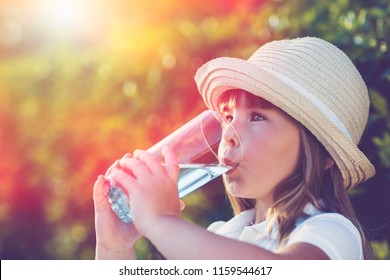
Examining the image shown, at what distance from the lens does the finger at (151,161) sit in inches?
89.0

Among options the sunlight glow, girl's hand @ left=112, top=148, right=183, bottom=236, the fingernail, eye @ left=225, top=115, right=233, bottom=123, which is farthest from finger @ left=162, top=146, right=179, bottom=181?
the sunlight glow

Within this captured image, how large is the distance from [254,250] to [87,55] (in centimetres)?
302

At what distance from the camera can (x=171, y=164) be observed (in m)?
2.29

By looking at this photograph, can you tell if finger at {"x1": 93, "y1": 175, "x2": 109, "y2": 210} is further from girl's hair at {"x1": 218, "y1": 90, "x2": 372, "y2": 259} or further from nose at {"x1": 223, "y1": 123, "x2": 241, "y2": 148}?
girl's hair at {"x1": 218, "y1": 90, "x2": 372, "y2": 259}

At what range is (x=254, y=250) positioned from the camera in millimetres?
2180

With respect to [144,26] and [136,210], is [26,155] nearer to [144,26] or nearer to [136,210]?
[144,26]

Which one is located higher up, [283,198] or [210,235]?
[283,198]

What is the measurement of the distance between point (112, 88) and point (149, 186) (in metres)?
2.22

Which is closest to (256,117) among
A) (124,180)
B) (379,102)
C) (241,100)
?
(241,100)

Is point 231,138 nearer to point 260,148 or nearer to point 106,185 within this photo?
point 260,148

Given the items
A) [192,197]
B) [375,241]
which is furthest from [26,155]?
[375,241]

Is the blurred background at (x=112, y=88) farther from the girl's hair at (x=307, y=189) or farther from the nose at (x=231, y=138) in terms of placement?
the nose at (x=231, y=138)

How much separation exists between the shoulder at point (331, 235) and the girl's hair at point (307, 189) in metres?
0.08

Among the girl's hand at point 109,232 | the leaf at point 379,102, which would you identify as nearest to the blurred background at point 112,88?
the leaf at point 379,102
